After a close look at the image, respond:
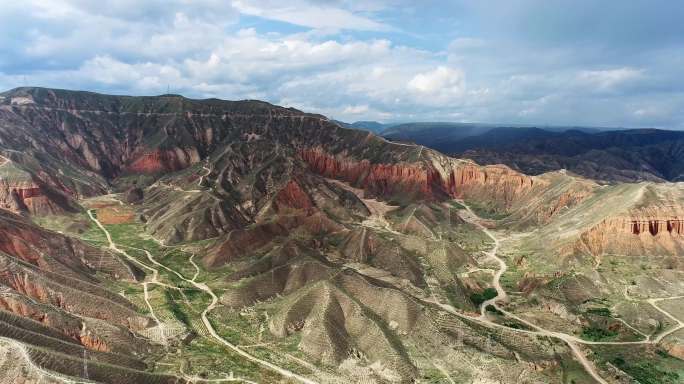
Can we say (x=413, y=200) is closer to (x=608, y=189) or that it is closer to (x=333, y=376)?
(x=608, y=189)

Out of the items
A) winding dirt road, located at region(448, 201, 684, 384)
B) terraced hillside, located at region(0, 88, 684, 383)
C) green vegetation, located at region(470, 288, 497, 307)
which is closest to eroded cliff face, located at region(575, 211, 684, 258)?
terraced hillside, located at region(0, 88, 684, 383)

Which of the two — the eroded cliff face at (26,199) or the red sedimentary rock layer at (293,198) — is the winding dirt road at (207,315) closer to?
the eroded cliff face at (26,199)

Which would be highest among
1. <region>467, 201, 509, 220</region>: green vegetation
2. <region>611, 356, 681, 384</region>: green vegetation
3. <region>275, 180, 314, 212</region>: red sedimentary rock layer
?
<region>275, 180, 314, 212</region>: red sedimentary rock layer

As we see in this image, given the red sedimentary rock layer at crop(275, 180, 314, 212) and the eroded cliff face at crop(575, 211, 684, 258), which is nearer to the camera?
the eroded cliff face at crop(575, 211, 684, 258)

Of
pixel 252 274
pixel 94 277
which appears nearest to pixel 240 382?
pixel 252 274

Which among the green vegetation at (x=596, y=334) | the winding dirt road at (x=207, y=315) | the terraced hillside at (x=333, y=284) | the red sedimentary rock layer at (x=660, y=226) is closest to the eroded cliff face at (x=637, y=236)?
the red sedimentary rock layer at (x=660, y=226)

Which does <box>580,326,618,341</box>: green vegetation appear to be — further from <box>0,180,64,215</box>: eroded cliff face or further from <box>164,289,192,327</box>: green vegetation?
<box>0,180,64,215</box>: eroded cliff face

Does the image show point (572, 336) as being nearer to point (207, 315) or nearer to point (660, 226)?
point (660, 226)
